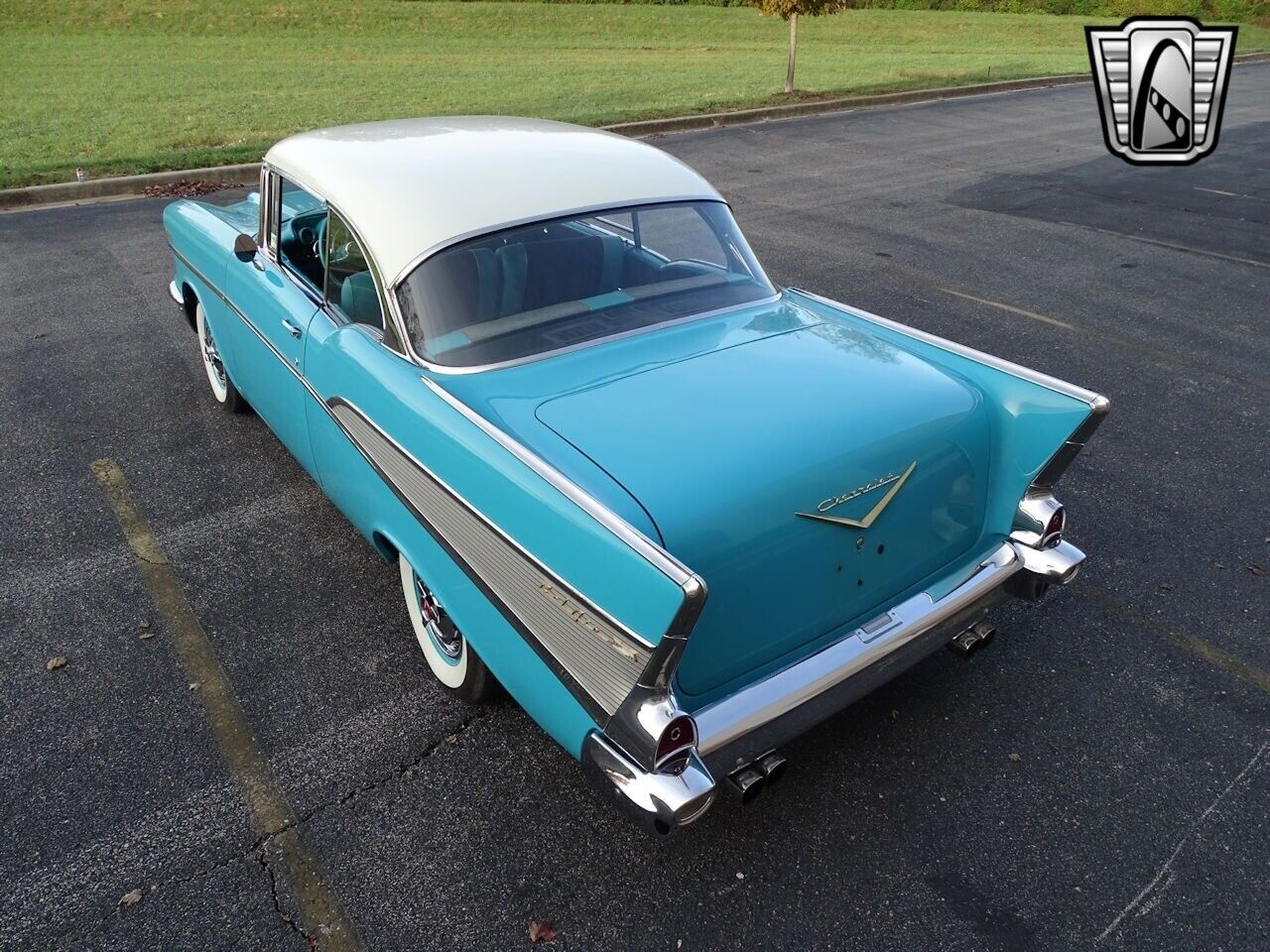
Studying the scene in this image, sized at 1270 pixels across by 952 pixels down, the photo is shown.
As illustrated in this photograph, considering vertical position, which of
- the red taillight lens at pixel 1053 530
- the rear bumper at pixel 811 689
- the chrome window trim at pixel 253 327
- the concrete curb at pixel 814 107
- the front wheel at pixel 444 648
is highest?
the concrete curb at pixel 814 107

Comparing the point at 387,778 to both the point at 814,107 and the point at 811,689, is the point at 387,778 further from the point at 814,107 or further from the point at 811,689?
the point at 814,107

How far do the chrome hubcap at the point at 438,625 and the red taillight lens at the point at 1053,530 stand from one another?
6.32 feet

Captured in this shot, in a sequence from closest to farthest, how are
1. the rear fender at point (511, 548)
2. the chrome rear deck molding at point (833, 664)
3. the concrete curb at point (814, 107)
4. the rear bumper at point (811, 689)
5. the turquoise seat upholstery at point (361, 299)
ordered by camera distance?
the rear fender at point (511, 548) → the rear bumper at point (811, 689) → the chrome rear deck molding at point (833, 664) → the turquoise seat upholstery at point (361, 299) → the concrete curb at point (814, 107)

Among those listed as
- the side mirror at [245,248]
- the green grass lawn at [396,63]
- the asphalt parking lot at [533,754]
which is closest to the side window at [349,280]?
the side mirror at [245,248]

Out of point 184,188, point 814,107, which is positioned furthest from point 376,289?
point 814,107

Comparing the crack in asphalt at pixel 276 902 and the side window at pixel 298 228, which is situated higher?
the side window at pixel 298 228

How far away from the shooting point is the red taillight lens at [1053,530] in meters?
2.99

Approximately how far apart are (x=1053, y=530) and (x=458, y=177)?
243 centimetres

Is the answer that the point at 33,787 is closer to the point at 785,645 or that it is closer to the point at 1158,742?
the point at 785,645

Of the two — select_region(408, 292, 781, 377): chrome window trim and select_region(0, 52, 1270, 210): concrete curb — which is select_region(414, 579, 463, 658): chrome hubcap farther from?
select_region(0, 52, 1270, 210): concrete curb

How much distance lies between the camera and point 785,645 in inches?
102

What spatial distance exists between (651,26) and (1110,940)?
3561 centimetres

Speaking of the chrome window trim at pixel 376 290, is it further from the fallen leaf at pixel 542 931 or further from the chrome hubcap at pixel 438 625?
the fallen leaf at pixel 542 931

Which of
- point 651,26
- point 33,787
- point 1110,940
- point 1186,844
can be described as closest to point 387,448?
point 33,787
